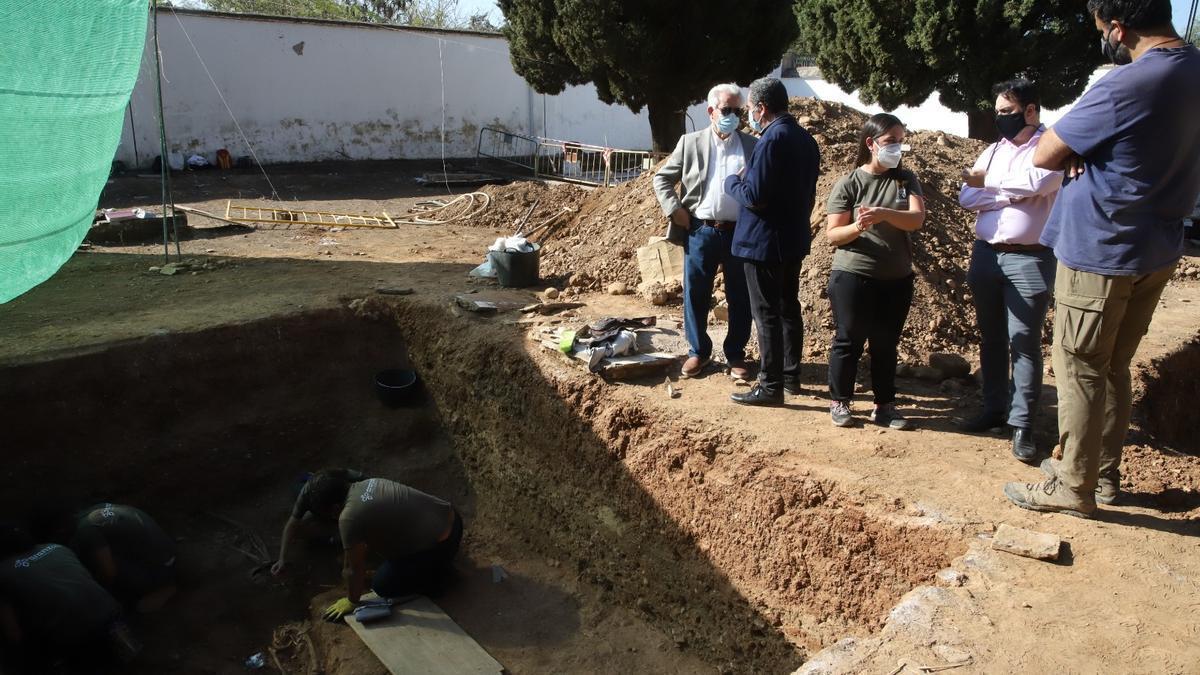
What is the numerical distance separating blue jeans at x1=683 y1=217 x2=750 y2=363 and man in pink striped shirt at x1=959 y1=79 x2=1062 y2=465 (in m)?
1.45

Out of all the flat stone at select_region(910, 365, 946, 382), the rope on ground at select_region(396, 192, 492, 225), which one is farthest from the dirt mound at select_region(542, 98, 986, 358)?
the rope on ground at select_region(396, 192, 492, 225)

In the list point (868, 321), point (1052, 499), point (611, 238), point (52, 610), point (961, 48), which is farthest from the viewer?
point (961, 48)

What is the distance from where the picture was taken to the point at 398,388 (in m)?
7.09

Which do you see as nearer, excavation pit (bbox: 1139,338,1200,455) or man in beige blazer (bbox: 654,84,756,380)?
man in beige blazer (bbox: 654,84,756,380)

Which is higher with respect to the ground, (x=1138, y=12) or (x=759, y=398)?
(x=1138, y=12)

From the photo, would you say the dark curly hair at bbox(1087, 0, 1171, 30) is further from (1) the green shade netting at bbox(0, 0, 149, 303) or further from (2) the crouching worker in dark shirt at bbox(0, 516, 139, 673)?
(2) the crouching worker in dark shirt at bbox(0, 516, 139, 673)

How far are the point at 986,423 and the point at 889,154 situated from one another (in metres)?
1.73

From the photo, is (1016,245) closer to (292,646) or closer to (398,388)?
(398,388)

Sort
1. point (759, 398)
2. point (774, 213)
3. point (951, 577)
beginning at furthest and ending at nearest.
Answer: point (759, 398), point (774, 213), point (951, 577)

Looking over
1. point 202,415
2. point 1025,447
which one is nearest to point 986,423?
point 1025,447

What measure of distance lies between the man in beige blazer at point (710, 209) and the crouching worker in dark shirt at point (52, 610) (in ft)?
13.5

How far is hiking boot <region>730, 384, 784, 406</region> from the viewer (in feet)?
16.7

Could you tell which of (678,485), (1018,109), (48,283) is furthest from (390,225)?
(1018,109)

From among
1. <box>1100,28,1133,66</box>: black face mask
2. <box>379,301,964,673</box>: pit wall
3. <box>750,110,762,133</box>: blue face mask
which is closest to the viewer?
<box>1100,28,1133,66</box>: black face mask
